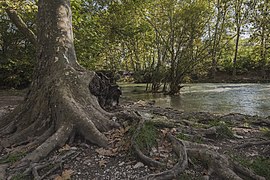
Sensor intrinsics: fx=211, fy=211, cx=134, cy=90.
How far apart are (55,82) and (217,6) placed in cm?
1439

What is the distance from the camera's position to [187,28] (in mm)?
12719

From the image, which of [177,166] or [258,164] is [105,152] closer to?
[177,166]

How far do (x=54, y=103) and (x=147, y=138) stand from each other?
2023mm

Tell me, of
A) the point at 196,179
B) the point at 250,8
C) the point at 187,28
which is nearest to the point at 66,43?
the point at 196,179

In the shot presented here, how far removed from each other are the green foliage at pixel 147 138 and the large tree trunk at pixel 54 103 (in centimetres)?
67

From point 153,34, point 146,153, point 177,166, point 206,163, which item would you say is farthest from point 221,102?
point 177,166

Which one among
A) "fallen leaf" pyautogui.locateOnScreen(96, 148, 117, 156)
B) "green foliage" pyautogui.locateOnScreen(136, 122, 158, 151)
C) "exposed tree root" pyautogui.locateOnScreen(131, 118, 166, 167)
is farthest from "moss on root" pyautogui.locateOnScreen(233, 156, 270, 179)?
"fallen leaf" pyautogui.locateOnScreen(96, 148, 117, 156)

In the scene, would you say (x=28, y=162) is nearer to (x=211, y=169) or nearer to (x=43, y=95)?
(x=43, y=95)

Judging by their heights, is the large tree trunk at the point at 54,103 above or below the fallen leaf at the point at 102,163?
above

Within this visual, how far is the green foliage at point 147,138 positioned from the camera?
345 cm

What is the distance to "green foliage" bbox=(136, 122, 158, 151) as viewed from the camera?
3451 millimetres

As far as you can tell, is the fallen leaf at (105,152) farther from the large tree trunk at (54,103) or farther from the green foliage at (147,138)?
the green foliage at (147,138)

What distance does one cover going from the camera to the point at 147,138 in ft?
11.7

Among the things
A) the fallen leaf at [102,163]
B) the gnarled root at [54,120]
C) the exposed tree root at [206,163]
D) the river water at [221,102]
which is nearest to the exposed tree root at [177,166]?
the exposed tree root at [206,163]
